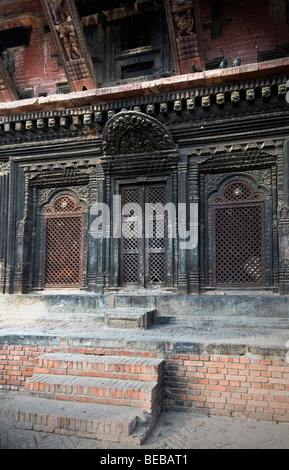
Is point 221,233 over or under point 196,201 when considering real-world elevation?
under

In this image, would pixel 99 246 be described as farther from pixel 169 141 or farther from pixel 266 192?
pixel 266 192

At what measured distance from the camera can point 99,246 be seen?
740 centimetres

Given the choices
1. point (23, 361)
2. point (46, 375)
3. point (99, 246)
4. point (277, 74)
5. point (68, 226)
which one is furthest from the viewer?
point (68, 226)

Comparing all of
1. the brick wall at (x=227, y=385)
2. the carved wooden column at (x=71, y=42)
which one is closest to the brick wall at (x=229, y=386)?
the brick wall at (x=227, y=385)

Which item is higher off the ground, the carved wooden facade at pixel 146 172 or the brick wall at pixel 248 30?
the brick wall at pixel 248 30

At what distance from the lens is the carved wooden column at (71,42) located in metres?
7.24

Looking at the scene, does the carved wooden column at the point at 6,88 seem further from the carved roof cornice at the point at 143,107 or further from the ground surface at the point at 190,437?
the ground surface at the point at 190,437

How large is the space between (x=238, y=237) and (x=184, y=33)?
405 cm

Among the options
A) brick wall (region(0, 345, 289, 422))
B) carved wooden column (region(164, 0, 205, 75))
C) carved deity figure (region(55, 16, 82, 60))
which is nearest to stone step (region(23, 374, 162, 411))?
brick wall (region(0, 345, 289, 422))

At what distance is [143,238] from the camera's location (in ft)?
24.1

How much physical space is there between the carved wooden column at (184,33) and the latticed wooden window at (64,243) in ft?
12.0

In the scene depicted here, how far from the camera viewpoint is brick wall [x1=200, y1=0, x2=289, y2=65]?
7023mm

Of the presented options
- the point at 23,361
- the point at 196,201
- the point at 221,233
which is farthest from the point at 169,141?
the point at 23,361
